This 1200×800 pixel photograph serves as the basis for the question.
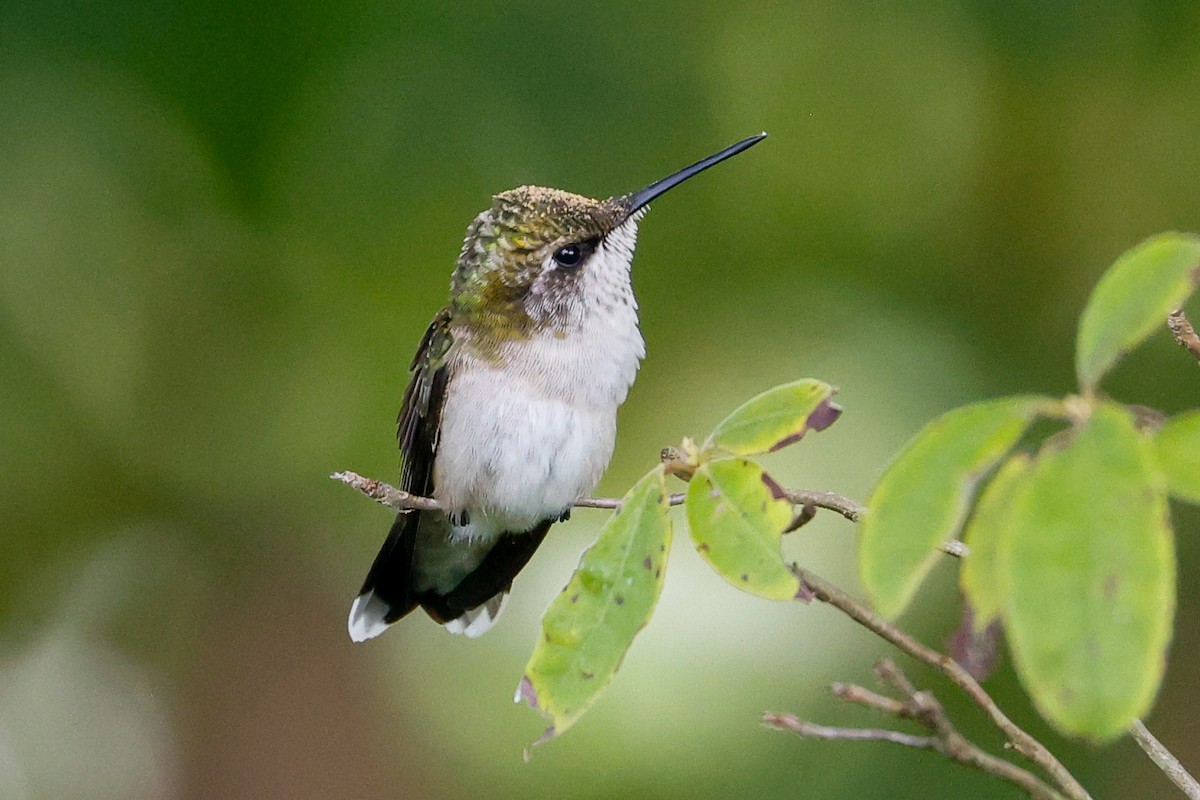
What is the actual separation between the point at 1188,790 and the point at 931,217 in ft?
9.69

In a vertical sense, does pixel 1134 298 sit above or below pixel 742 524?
above

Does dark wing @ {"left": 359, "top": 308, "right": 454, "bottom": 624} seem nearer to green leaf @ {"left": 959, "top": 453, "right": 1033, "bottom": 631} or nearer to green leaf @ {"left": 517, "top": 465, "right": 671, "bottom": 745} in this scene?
green leaf @ {"left": 517, "top": 465, "right": 671, "bottom": 745}

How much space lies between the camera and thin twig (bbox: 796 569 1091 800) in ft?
3.58

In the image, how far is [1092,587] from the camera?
76 centimetres

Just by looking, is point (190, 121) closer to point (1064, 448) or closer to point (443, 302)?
point (443, 302)

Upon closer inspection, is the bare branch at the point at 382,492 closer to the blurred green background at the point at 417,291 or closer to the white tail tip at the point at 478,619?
the white tail tip at the point at 478,619

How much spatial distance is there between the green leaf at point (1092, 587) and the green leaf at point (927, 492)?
7 centimetres

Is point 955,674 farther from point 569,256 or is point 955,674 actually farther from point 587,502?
point 569,256

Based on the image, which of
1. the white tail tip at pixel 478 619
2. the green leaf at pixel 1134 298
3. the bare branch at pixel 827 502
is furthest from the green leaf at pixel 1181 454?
the white tail tip at pixel 478 619

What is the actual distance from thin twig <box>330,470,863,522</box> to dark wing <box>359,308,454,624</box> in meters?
0.49

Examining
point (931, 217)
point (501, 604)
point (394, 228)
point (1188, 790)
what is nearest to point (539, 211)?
point (501, 604)

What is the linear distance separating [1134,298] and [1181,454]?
0.11 m

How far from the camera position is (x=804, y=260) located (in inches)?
154

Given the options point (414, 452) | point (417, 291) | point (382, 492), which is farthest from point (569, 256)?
point (417, 291)
